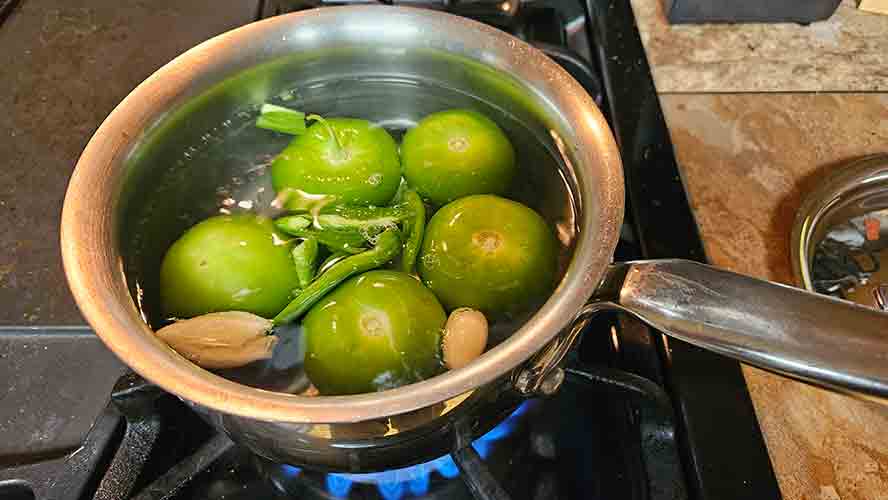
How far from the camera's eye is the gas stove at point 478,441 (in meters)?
0.53

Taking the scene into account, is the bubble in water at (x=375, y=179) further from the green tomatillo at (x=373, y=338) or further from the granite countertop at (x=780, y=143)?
the granite countertop at (x=780, y=143)

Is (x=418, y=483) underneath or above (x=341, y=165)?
underneath

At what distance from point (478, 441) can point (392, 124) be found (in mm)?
296

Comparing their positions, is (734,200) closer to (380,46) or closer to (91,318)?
(380,46)

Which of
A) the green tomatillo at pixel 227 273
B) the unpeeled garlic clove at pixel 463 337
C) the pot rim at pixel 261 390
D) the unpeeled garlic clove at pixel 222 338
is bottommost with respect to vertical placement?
the unpeeled garlic clove at pixel 463 337

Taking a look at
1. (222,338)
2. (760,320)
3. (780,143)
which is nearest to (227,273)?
(222,338)

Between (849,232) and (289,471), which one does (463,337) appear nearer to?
(289,471)

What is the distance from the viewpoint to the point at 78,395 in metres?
0.61

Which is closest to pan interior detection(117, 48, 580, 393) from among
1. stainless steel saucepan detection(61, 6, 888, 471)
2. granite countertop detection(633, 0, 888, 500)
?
stainless steel saucepan detection(61, 6, 888, 471)

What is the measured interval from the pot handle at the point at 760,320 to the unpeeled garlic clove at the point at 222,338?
0.66 feet

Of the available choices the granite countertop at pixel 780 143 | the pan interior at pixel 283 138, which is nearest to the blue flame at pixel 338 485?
the pan interior at pixel 283 138

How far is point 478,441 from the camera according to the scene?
0.58 m

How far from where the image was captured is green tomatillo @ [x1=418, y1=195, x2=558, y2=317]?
0.51 m

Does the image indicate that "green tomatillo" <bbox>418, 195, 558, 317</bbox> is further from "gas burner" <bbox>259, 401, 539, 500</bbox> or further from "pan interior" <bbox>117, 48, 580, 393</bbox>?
"gas burner" <bbox>259, 401, 539, 500</bbox>
